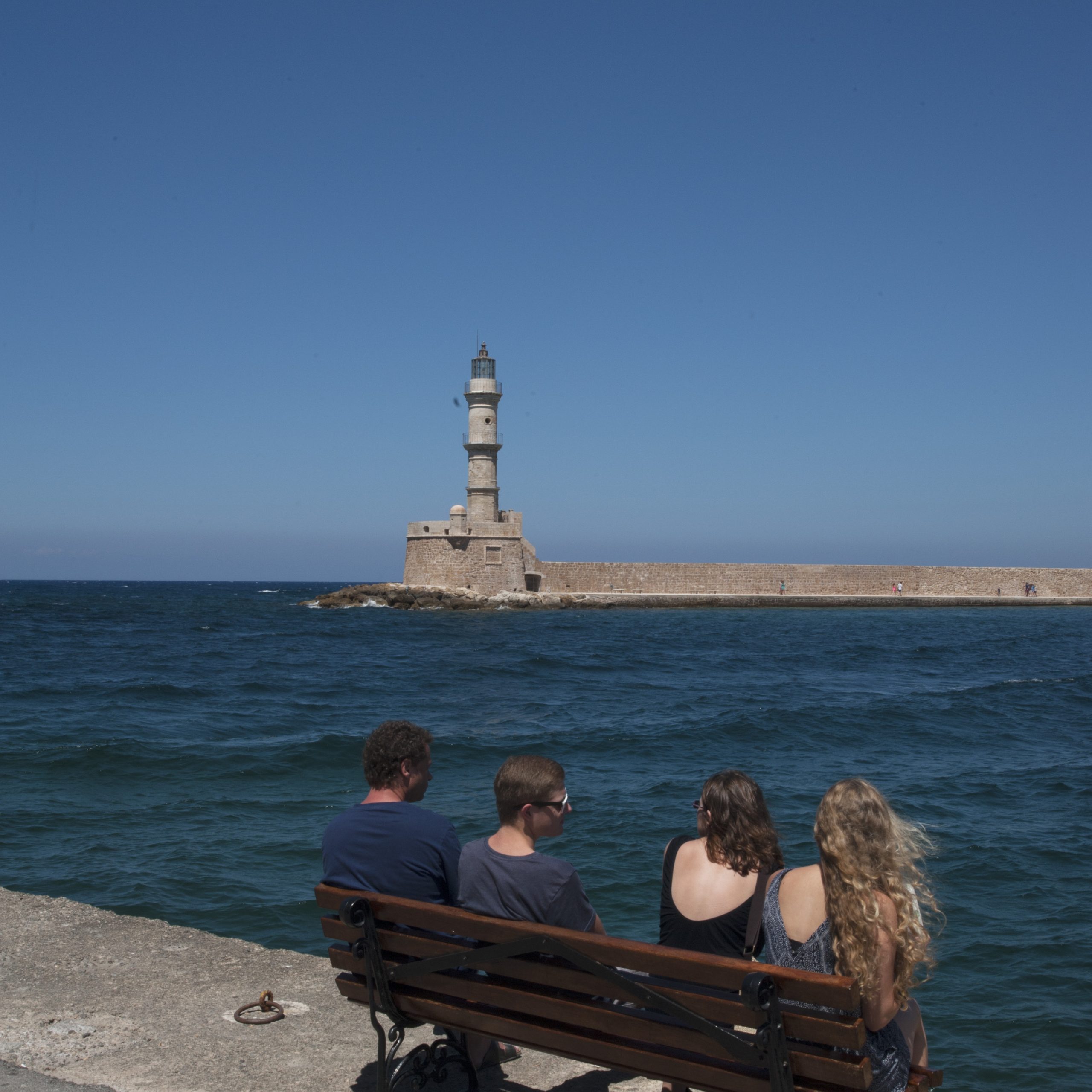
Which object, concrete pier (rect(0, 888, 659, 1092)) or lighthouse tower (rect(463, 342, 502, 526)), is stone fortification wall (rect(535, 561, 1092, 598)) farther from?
concrete pier (rect(0, 888, 659, 1092))

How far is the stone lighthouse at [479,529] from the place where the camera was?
125 ft

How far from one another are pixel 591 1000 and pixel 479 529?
1435 inches

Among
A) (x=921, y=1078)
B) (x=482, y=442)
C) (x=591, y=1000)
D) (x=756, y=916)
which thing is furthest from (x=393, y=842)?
(x=482, y=442)

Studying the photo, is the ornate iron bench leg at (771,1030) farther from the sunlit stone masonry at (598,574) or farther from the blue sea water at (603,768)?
the sunlit stone masonry at (598,574)

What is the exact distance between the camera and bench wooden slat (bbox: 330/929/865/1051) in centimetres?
200

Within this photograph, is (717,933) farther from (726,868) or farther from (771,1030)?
(771,1030)

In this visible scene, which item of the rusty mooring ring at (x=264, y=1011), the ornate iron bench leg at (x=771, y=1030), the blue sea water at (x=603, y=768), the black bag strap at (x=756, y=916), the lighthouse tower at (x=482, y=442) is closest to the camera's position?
the ornate iron bench leg at (x=771, y=1030)

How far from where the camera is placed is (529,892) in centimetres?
256

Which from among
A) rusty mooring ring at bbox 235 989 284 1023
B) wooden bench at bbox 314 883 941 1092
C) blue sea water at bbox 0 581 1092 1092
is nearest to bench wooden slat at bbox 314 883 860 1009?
wooden bench at bbox 314 883 941 1092

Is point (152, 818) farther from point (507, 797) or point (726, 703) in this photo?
point (726, 703)

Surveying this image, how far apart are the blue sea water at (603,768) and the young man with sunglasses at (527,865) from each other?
2715 mm

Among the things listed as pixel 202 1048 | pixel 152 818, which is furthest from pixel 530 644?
pixel 202 1048

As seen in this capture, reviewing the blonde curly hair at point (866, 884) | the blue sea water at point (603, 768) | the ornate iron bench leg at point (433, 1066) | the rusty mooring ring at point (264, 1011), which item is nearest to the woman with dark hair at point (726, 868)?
the blonde curly hair at point (866, 884)

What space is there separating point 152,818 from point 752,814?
21.7ft
